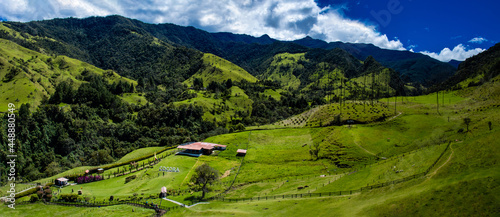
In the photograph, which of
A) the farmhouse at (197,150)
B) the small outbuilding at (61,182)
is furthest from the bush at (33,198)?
the farmhouse at (197,150)

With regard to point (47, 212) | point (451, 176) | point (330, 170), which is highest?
point (451, 176)

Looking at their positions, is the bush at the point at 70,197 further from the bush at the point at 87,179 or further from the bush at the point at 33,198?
the bush at the point at 87,179

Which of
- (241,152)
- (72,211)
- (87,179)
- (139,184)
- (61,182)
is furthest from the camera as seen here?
(241,152)

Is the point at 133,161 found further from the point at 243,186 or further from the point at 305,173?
the point at 305,173

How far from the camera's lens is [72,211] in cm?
5528

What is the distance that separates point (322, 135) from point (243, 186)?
55109 mm

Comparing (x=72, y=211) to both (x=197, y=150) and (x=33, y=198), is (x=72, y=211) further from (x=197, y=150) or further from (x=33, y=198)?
(x=197, y=150)

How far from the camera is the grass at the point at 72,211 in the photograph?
5274 centimetres

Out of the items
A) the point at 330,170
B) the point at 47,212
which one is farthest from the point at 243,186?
the point at 47,212

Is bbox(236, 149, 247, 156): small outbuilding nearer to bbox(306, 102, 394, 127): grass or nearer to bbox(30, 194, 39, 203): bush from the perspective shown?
bbox(306, 102, 394, 127): grass

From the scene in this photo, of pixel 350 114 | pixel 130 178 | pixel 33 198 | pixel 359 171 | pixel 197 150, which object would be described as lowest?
pixel 130 178

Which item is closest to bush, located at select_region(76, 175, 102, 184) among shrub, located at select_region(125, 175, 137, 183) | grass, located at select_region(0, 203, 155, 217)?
shrub, located at select_region(125, 175, 137, 183)

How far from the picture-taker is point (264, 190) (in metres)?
61.7

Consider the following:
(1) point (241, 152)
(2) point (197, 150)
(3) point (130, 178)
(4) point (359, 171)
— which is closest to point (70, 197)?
(3) point (130, 178)
